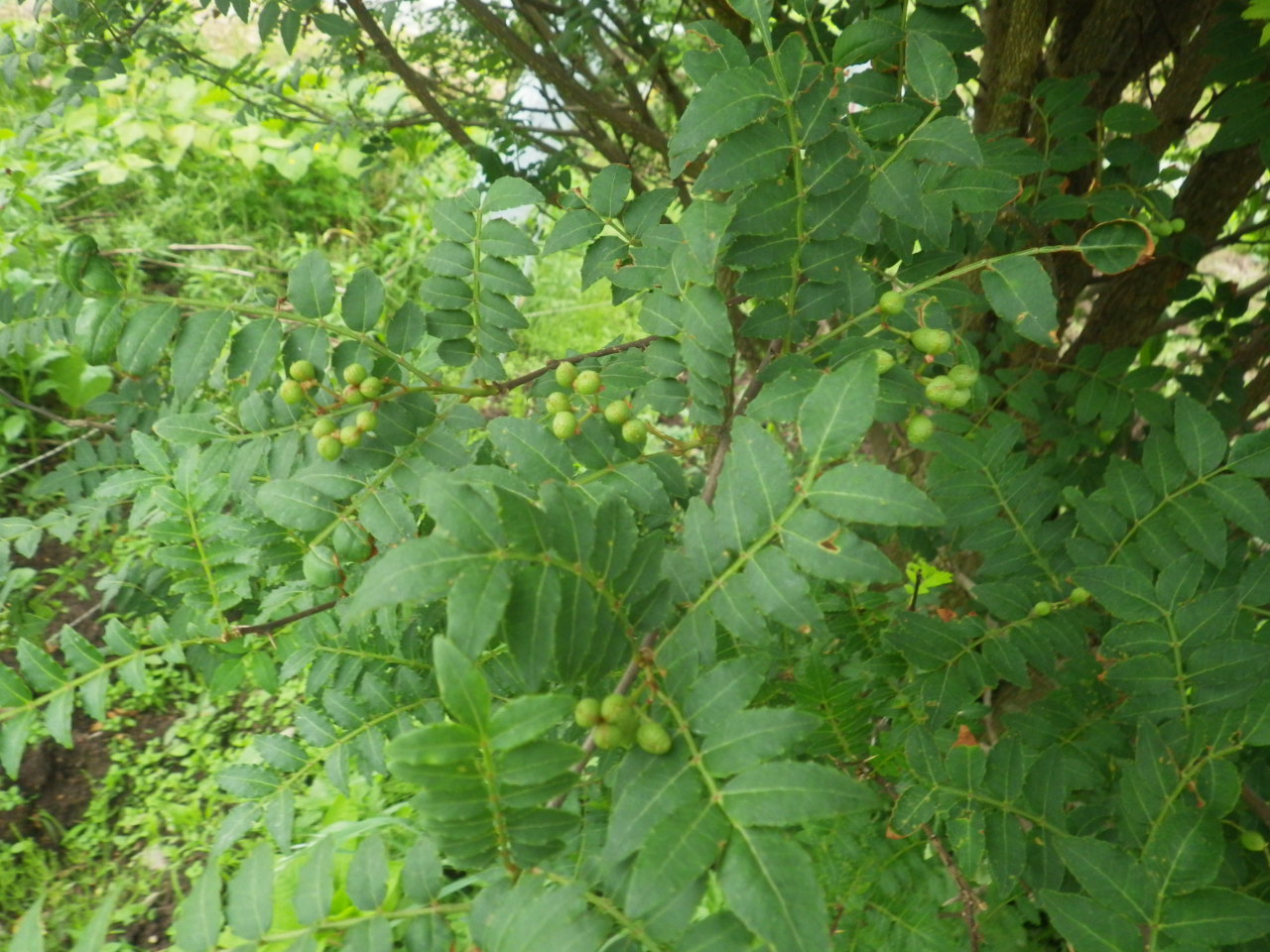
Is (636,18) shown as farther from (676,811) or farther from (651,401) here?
(676,811)

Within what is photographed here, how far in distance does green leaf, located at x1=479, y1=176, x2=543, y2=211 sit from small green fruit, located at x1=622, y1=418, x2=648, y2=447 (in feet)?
1.16

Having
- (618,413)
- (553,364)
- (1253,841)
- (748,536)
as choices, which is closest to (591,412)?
(618,413)

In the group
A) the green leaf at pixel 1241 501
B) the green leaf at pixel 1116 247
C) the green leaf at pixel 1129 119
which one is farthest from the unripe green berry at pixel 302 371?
the green leaf at pixel 1129 119

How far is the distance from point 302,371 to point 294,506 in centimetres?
18

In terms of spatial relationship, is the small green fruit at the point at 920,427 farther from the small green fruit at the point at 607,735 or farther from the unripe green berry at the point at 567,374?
the small green fruit at the point at 607,735

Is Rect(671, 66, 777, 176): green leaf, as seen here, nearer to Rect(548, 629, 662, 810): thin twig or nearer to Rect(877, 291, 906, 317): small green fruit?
Rect(877, 291, 906, 317): small green fruit

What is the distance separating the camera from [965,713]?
1.39 metres

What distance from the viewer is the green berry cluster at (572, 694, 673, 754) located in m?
0.69

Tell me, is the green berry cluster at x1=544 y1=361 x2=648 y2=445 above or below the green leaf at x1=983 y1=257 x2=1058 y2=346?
below

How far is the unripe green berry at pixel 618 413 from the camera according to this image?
1056 millimetres

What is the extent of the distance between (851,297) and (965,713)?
2.47ft

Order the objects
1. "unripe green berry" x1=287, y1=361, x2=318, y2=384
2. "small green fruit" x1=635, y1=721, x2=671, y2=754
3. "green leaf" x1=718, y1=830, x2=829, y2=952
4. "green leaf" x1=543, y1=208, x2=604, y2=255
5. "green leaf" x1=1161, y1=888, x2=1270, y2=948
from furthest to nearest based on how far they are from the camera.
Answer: "green leaf" x1=543, y1=208, x2=604, y2=255, "unripe green berry" x1=287, y1=361, x2=318, y2=384, "green leaf" x1=1161, y1=888, x2=1270, y2=948, "small green fruit" x1=635, y1=721, x2=671, y2=754, "green leaf" x1=718, y1=830, x2=829, y2=952

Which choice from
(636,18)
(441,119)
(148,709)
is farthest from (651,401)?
(148,709)

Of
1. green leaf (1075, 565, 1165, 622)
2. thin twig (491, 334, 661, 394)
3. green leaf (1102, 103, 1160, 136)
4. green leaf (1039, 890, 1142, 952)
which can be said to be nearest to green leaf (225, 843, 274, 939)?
thin twig (491, 334, 661, 394)
